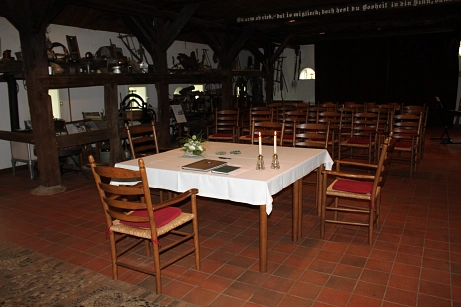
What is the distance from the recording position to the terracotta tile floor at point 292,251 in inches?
116

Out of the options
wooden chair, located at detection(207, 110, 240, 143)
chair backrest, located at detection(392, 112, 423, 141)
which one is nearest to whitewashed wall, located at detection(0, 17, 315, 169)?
wooden chair, located at detection(207, 110, 240, 143)

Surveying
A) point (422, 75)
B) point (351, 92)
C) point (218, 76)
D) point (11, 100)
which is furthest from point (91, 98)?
point (422, 75)

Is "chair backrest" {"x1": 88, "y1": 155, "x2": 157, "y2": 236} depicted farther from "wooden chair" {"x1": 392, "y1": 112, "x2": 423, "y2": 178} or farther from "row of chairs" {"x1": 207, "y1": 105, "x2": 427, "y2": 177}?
"wooden chair" {"x1": 392, "y1": 112, "x2": 423, "y2": 178}

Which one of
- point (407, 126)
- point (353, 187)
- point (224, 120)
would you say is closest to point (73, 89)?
point (224, 120)

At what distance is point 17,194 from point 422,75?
41.7 feet

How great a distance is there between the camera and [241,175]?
10.6 feet

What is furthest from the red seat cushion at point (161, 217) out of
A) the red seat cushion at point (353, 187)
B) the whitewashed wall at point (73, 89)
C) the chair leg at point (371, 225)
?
the whitewashed wall at point (73, 89)

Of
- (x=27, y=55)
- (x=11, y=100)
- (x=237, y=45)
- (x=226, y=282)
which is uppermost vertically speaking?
(x=237, y=45)

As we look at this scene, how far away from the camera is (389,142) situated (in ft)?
11.7

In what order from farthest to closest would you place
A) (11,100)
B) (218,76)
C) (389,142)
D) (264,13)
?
(218,76), (264,13), (11,100), (389,142)

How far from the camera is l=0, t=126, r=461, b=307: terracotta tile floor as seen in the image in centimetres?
295

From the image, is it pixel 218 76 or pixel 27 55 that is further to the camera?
pixel 218 76

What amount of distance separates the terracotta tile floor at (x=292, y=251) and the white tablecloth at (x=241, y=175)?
0.66m

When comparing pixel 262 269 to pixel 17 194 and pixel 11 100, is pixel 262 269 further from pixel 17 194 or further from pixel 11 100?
pixel 11 100
